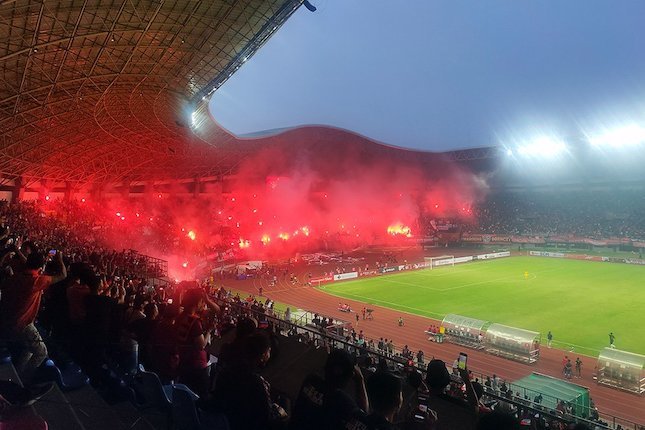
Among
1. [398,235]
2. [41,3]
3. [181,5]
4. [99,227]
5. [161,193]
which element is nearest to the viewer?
[41,3]

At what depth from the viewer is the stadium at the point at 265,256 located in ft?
15.5

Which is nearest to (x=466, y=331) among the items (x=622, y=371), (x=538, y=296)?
(x=622, y=371)

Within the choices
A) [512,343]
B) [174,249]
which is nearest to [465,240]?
[174,249]

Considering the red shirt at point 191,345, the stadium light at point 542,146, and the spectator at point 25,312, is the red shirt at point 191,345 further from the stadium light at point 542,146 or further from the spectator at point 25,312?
the stadium light at point 542,146

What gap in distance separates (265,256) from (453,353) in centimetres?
3419

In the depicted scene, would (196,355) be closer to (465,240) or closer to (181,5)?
(181,5)

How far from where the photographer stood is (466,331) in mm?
23297

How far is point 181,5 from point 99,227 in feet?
109

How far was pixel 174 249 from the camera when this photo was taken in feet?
155

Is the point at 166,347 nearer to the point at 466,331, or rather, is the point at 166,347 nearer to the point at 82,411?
the point at 82,411

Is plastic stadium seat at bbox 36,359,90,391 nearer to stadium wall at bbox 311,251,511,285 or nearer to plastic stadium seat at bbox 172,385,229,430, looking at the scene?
plastic stadium seat at bbox 172,385,229,430

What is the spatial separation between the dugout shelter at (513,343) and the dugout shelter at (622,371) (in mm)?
2796

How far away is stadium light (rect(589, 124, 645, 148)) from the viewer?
174 ft

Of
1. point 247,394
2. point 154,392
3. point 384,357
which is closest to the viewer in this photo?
point 247,394
